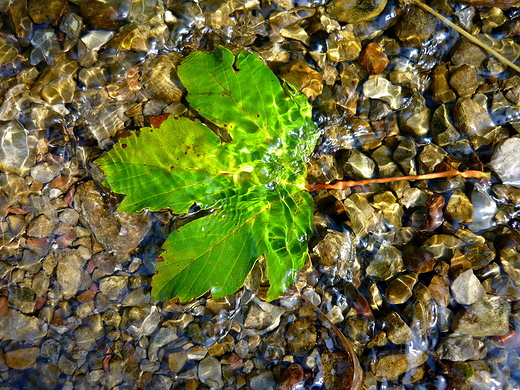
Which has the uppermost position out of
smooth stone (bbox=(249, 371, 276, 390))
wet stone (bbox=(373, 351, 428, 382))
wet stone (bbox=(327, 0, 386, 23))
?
wet stone (bbox=(327, 0, 386, 23))

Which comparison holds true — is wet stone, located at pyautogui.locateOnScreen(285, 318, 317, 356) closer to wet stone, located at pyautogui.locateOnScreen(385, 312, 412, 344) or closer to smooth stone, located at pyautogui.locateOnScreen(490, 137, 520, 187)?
wet stone, located at pyautogui.locateOnScreen(385, 312, 412, 344)

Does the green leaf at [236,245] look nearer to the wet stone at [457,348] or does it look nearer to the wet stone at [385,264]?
the wet stone at [385,264]

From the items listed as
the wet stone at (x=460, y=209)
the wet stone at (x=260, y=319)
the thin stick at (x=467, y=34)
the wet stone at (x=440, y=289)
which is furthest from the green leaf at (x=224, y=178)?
the thin stick at (x=467, y=34)

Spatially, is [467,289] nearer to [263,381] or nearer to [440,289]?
[440,289]

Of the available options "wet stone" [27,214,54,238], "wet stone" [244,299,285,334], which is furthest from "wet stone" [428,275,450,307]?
"wet stone" [27,214,54,238]

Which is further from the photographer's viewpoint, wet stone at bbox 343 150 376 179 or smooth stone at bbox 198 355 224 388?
wet stone at bbox 343 150 376 179

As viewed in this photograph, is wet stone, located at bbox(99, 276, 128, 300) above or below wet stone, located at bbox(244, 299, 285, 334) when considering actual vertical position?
above
